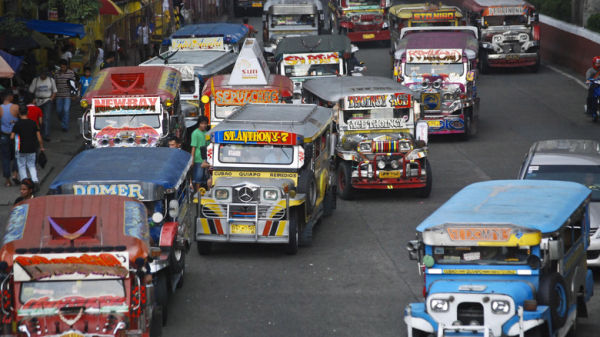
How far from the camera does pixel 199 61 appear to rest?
3064 cm


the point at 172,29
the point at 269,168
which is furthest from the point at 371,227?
the point at 172,29

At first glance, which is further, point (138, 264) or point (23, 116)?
point (23, 116)

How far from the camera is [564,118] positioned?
31.8 m

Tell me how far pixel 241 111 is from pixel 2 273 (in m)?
8.61

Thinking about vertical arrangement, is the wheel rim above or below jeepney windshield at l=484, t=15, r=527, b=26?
below

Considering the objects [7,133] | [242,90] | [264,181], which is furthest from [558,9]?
[264,181]

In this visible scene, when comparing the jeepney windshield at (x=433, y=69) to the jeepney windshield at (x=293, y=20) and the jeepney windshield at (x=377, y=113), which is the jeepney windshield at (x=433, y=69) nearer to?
the jeepney windshield at (x=377, y=113)

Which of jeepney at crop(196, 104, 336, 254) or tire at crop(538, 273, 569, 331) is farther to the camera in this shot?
jeepney at crop(196, 104, 336, 254)

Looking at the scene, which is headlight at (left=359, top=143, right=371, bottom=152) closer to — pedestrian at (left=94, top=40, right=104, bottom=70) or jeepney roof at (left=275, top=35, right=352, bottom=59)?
jeepney roof at (left=275, top=35, right=352, bottom=59)

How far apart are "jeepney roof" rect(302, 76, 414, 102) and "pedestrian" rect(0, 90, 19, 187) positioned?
6769 millimetres

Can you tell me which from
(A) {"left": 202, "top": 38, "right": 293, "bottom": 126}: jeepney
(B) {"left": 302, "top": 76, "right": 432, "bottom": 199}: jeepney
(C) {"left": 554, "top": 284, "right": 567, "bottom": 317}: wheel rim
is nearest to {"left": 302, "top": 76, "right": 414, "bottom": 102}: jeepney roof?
(B) {"left": 302, "top": 76, "right": 432, "bottom": 199}: jeepney

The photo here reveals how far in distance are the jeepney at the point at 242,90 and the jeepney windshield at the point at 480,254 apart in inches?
517

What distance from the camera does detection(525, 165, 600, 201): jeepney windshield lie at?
Result: 1692cm

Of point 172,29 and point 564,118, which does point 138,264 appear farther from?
point 172,29
